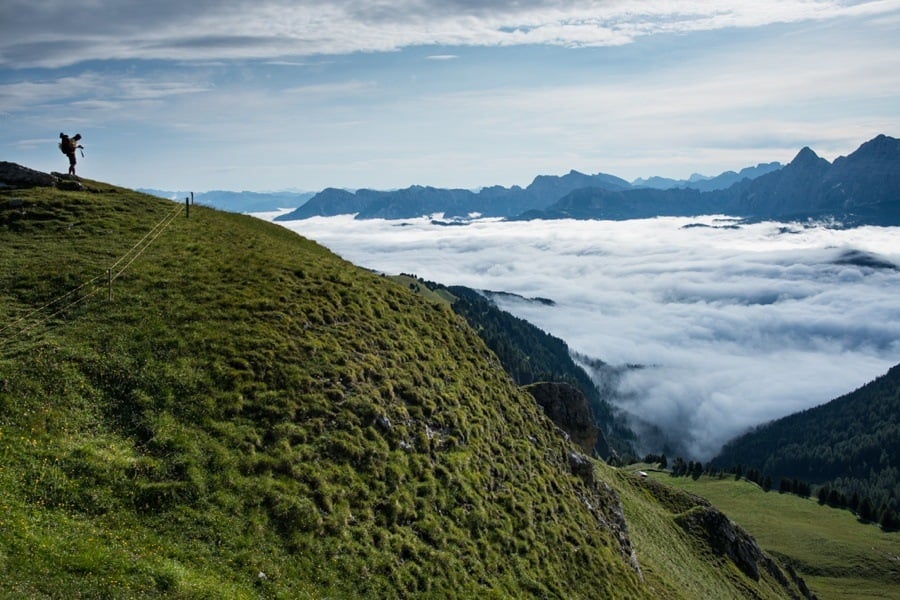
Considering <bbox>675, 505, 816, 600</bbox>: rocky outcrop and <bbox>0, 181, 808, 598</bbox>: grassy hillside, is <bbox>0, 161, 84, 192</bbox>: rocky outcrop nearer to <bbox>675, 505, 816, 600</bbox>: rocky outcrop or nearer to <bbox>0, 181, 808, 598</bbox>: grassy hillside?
<bbox>0, 181, 808, 598</bbox>: grassy hillside

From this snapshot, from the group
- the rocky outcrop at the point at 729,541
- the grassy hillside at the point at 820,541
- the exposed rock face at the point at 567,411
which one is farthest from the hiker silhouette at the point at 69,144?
the grassy hillside at the point at 820,541

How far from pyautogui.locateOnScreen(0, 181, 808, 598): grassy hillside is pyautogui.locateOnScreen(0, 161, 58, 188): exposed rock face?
232 centimetres

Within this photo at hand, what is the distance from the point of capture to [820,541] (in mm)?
143000

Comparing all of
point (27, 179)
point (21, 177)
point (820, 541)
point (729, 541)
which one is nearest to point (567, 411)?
point (729, 541)

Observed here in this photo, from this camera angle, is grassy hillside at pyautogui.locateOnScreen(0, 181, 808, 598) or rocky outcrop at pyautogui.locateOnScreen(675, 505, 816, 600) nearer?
grassy hillside at pyautogui.locateOnScreen(0, 181, 808, 598)

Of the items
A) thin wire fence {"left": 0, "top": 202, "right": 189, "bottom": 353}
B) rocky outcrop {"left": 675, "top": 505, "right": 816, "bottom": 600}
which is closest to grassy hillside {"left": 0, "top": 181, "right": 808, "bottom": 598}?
thin wire fence {"left": 0, "top": 202, "right": 189, "bottom": 353}

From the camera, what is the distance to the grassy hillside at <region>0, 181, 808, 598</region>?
23.2m

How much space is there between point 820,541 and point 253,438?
159m

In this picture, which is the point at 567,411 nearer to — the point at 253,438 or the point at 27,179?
the point at 253,438

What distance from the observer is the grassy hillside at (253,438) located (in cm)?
2325

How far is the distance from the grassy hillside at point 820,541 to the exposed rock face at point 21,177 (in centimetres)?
13934

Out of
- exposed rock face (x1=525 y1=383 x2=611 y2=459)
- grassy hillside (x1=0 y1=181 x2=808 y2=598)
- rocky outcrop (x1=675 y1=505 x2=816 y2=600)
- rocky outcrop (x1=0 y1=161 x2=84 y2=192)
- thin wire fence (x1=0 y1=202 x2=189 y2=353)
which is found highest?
rocky outcrop (x1=0 y1=161 x2=84 y2=192)

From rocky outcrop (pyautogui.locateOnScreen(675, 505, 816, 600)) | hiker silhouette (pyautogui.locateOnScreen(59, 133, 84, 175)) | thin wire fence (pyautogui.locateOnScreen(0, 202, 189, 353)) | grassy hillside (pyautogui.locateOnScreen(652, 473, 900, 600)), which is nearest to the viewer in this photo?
thin wire fence (pyautogui.locateOnScreen(0, 202, 189, 353))

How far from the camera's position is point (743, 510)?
6781 inches
